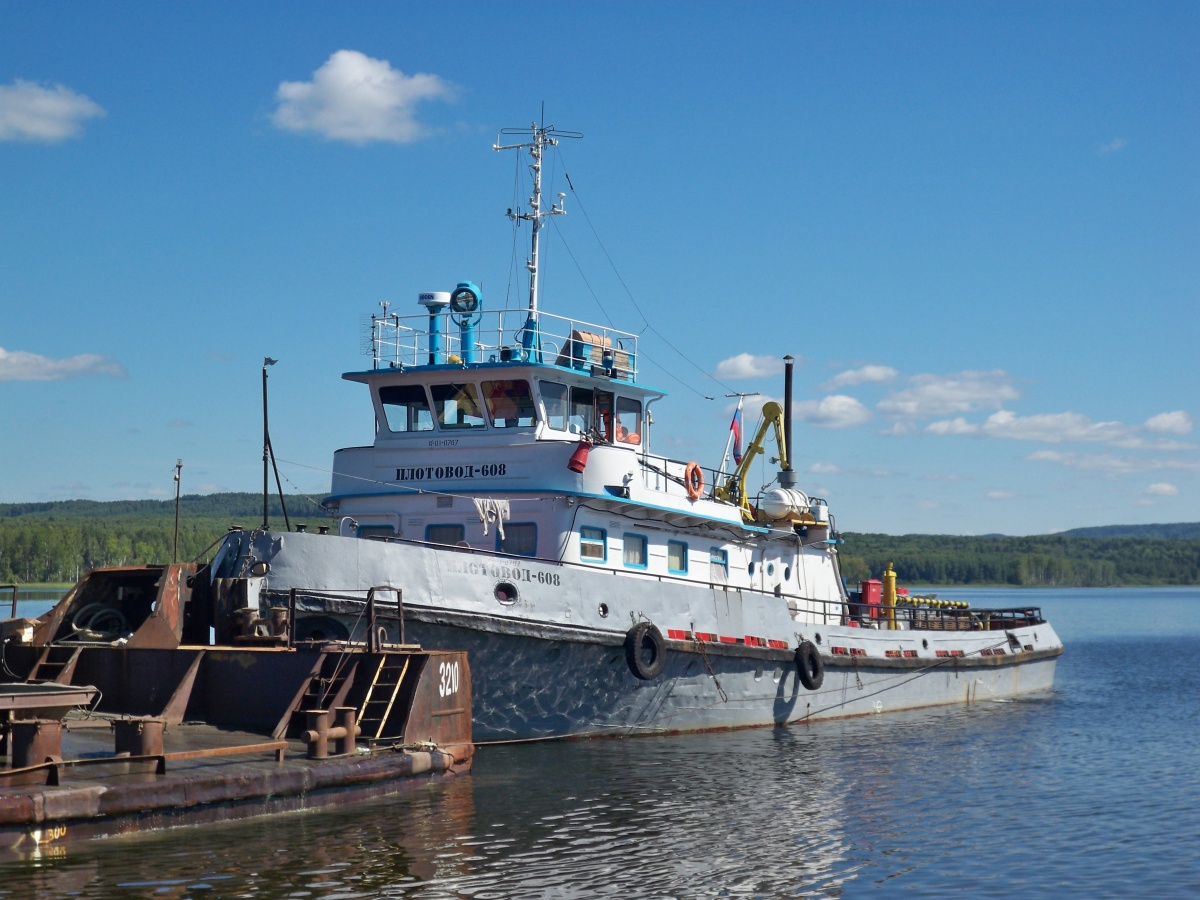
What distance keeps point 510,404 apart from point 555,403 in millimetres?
655

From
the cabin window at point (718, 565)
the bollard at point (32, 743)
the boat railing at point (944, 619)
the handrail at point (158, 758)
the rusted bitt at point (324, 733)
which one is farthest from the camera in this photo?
the boat railing at point (944, 619)

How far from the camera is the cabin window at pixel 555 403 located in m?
18.4

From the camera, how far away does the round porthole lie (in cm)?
1627

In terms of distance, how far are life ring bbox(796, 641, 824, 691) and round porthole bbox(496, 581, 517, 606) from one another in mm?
5887

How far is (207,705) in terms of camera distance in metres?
13.7

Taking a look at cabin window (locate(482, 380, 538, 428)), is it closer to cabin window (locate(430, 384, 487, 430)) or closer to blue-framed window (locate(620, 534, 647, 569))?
cabin window (locate(430, 384, 487, 430))

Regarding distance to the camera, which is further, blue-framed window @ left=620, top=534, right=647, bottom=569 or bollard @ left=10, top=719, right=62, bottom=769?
blue-framed window @ left=620, top=534, right=647, bottom=569

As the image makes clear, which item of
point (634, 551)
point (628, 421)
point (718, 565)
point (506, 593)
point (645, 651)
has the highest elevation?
point (628, 421)

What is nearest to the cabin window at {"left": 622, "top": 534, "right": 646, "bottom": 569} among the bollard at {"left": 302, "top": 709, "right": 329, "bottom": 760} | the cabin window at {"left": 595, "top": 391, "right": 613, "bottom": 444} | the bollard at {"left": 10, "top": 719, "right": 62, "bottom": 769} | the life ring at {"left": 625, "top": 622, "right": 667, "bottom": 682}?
the life ring at {"left": 625, "top": 622, "right": 667, "bottom": 682}

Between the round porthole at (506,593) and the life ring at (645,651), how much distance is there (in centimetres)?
187

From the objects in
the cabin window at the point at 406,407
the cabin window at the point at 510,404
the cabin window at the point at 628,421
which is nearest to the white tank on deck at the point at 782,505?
the cabin window at the point at 628,421

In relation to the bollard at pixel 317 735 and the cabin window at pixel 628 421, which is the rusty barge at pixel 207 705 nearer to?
the bollard at pixel 317 735

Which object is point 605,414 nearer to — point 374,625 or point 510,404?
point 510,404

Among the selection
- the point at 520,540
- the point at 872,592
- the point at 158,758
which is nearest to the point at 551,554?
the point at 520,540
